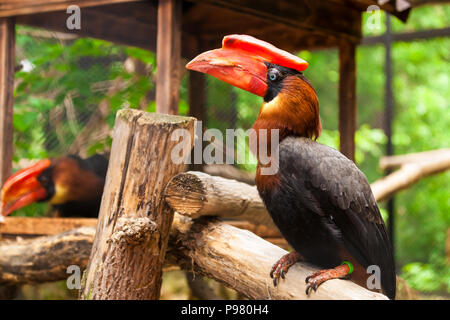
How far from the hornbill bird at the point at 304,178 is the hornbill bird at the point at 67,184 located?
1.37 meters

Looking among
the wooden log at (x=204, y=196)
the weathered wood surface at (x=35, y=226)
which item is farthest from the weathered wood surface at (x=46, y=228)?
the wooden log at (x=204, y=196)

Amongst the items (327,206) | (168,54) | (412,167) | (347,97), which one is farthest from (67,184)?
(412,167)

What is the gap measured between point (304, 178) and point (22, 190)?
4.97 feet

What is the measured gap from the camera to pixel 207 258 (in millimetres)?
1535

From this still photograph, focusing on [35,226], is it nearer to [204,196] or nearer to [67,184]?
[67,184]

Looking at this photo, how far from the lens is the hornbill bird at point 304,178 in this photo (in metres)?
1.22

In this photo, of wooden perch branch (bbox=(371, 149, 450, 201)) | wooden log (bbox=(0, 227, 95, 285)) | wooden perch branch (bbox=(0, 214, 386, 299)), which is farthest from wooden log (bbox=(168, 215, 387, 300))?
wooden perch branch (bbox=(371, 149, 450, 201))

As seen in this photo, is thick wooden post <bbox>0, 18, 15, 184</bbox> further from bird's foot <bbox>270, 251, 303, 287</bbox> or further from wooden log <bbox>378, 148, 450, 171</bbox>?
wooden log <bbox>378, 148, 450, 171</bbox>

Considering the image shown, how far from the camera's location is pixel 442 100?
453 cm

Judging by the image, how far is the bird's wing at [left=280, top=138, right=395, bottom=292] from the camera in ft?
3.99

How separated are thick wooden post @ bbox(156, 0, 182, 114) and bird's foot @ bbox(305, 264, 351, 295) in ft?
2.65

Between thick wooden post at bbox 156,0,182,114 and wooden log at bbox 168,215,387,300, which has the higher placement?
thick wooden post at bbox 156,0,182,114

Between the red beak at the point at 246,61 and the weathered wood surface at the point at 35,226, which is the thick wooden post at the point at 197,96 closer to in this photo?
the weathered wood surface at the point at 35,226

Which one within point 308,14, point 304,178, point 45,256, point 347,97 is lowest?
point 45,256
